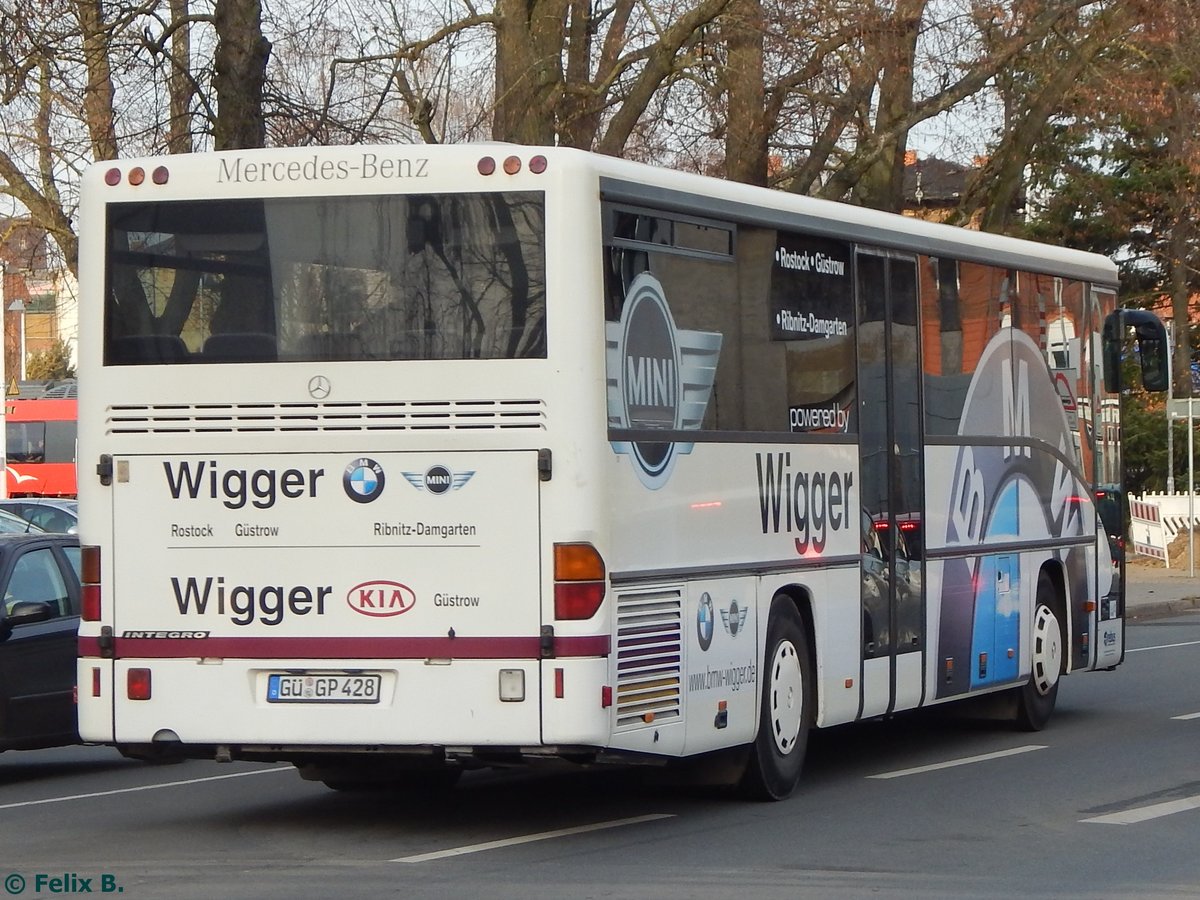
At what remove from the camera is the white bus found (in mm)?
9188

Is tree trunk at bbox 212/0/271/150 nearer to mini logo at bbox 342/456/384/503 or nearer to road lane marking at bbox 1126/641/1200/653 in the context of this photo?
road lane marking at bbox 1126/641/1200/653

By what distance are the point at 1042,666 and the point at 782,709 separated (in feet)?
13.8

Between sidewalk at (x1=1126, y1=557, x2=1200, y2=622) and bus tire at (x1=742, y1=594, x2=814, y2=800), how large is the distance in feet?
57.8

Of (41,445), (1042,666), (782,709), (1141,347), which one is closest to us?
(782,709)

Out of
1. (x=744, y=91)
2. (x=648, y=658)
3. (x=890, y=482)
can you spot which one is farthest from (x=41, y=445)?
(x=648, y=658)

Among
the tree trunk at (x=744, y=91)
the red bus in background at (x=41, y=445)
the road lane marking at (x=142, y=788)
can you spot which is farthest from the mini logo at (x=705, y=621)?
the red bus in background at (x=41, y=445)

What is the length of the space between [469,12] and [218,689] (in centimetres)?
1706

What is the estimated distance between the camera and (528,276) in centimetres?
928

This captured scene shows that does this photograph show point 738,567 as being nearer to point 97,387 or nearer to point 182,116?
point 97,387

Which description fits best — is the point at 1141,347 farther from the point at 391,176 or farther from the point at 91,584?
the point at 91,584

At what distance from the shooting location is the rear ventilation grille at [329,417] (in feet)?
30.3

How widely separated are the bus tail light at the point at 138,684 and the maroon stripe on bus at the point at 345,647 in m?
0.07

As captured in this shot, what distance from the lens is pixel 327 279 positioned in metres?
9.52

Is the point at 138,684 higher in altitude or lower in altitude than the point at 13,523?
lower
